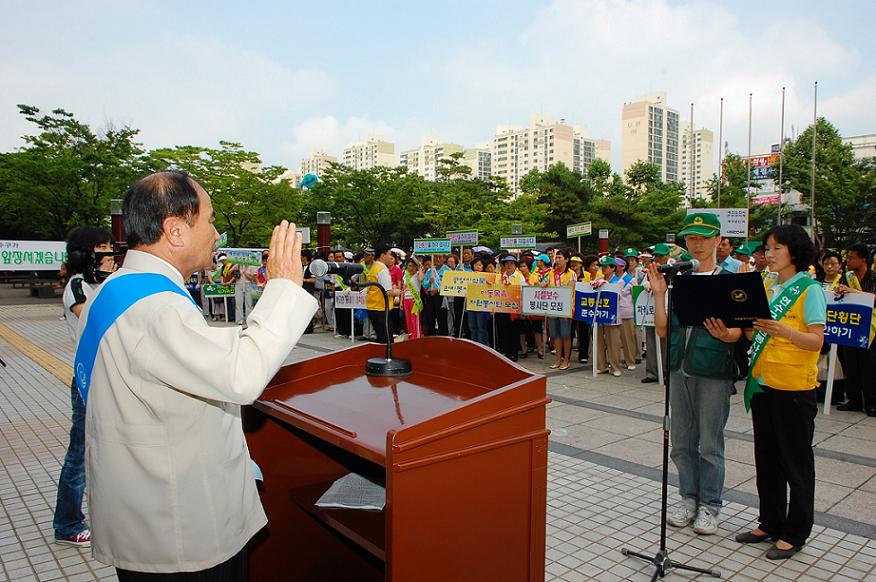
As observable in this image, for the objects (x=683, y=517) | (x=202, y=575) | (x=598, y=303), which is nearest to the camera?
(x=202, y=575)

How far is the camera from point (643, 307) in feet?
28.5

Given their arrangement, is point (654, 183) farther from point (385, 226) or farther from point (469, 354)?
point (469, 354)

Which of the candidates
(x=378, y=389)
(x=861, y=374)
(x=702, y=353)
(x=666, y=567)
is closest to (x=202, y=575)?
(x=378, y=389)

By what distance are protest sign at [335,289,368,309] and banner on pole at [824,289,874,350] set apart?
26.5ft

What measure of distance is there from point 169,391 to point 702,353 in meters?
3.20

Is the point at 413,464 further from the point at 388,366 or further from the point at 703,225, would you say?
the point at 703,225

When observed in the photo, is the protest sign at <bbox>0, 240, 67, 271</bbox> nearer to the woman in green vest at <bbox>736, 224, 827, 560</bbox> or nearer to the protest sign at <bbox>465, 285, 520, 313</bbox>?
the protest sign at <bbox>465, 285, 520, 313</bbox>

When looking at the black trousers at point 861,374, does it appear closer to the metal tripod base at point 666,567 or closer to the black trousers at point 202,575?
the metal tripod base at point 666,567

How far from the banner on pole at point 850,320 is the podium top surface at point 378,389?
5487 mm

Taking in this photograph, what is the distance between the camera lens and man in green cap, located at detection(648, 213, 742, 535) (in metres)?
3.68

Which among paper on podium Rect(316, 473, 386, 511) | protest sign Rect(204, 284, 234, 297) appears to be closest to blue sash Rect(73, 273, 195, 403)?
paper on podium Rect(316, 473, 386, 511)

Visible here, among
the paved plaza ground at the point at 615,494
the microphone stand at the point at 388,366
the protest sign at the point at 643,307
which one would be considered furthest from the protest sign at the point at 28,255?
the microphone stand at the point at 388,366

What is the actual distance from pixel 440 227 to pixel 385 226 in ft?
10.7

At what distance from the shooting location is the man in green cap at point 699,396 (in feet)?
12.1
